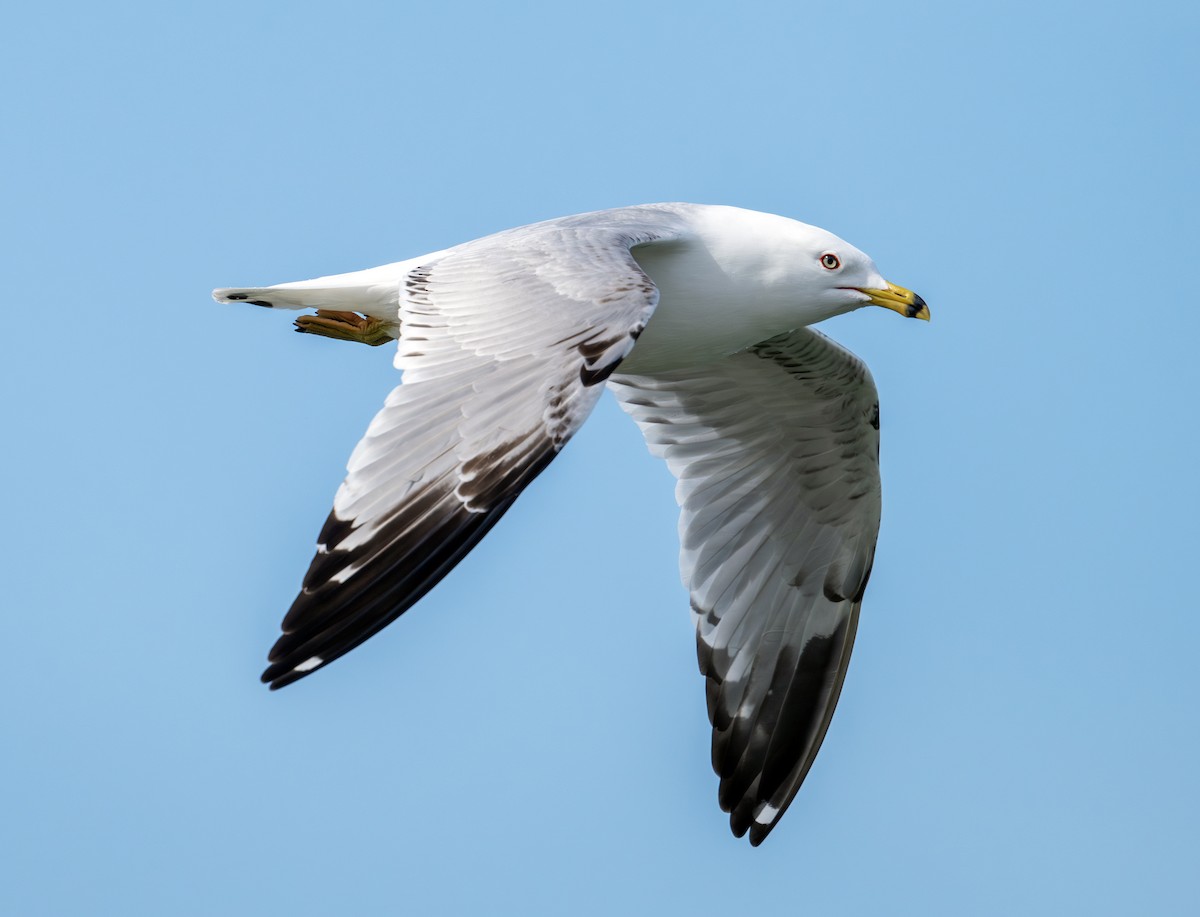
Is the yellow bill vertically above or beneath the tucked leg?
above

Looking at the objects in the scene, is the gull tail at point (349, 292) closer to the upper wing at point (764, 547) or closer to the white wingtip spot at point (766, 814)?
the upper wing at point (764, 547)

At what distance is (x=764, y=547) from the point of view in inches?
338

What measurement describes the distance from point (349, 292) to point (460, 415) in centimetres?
184

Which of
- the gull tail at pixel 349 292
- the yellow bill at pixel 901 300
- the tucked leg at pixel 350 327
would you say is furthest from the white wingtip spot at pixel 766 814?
the gull tail at pixel 349 292

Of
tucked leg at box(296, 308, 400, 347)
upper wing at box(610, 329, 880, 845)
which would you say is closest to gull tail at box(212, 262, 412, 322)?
tucked leg at box(296, 308, 400, 347)

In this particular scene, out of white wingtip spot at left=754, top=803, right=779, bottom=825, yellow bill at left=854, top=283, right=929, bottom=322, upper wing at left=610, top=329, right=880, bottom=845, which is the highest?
yellow bill at left=854, top=283, right=929, bottom=322

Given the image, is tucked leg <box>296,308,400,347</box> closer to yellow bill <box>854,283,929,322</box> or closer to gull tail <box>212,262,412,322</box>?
gull tail <box>212,262,412,322</box>

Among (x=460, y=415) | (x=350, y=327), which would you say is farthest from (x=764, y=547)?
(x=460, y=415)

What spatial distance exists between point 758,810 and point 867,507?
1580 mm

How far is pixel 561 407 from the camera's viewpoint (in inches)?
214

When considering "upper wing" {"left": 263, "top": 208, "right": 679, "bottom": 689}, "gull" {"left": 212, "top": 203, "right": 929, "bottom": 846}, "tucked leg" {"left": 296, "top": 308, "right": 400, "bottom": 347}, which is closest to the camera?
"upper wing" {"left": 263, "top": 208, "right": 679, "bottom": 689}

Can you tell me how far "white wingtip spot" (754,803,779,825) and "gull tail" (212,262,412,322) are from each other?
3020 millimetres

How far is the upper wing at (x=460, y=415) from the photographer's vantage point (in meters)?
5.03

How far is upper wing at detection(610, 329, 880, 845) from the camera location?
8391mm
